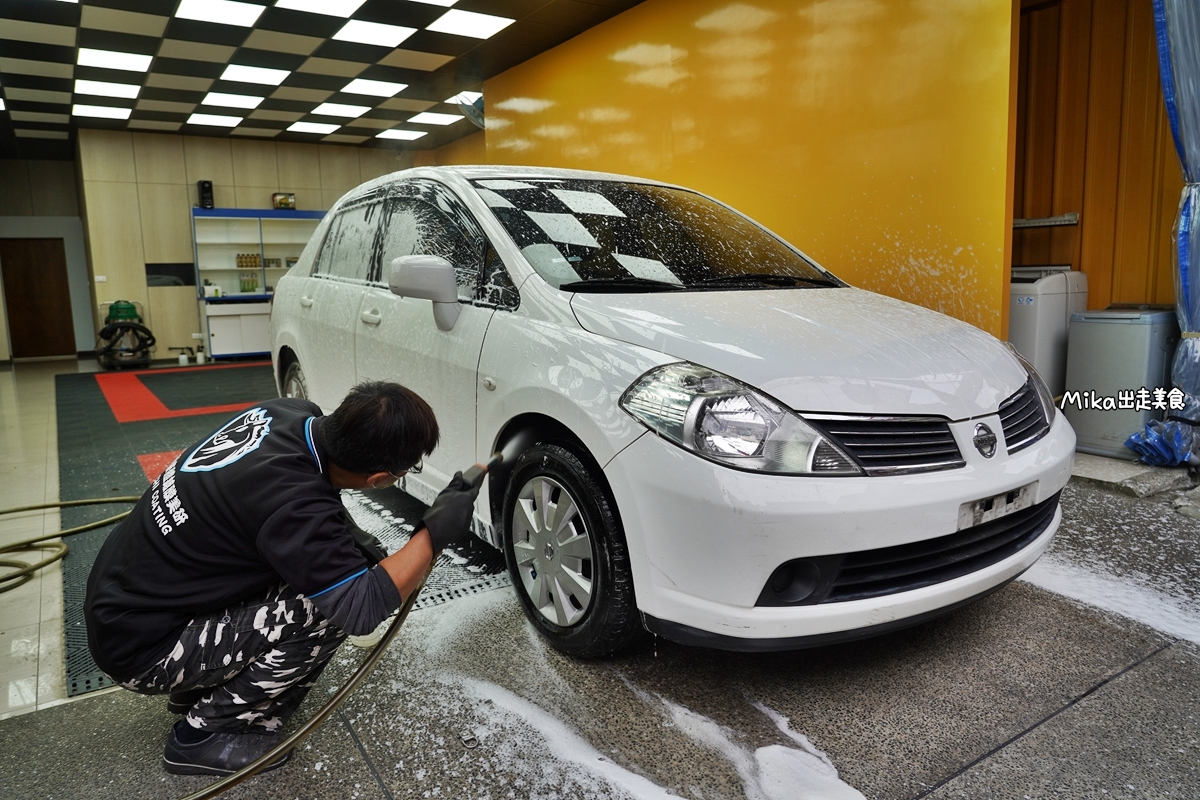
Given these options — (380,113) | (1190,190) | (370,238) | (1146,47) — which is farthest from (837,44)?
(380,113)

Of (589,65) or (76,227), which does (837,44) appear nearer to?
(589,65)

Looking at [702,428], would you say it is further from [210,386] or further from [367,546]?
[210,386]

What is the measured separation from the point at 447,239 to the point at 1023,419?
1908mm

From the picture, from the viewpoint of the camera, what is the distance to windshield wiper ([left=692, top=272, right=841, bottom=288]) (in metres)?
2.56

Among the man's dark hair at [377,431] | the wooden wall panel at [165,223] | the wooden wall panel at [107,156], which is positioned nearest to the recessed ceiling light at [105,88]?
the wooden wall panel at [107,156]

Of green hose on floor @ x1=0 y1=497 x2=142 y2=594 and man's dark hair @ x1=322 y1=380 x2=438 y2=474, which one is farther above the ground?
man's dark hair @ x1=322 y1=380 x2=438 y2=474

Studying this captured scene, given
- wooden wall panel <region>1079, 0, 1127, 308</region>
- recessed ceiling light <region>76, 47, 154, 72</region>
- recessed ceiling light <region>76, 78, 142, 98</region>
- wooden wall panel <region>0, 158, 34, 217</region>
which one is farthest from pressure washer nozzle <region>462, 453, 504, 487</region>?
wooden wall panel <region>0, 158, 34, 217</region>

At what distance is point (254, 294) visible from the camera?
13.2m

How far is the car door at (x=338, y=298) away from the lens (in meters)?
3.28

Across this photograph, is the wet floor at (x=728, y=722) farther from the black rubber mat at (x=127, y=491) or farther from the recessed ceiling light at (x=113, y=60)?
the recessed ceiling light at (x=113, y=60)

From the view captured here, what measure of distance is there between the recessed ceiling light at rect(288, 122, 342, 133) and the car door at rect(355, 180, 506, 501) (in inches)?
424

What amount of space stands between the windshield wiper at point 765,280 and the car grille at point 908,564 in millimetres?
1059

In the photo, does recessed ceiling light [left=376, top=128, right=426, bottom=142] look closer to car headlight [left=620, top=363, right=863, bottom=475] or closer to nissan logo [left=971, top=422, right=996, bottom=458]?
car headlight [left=620, top=363, right=863, bottom=475]

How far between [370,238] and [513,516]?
162 centimetres
